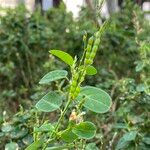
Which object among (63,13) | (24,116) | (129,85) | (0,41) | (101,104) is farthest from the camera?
(63,13)

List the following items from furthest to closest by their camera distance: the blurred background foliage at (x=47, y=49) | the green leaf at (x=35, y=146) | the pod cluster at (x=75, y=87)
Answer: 1. the blurred background foliage at (x=47, y=49)
2. the green leaf at (x=35, y=146)
3. the pod cluster at (x=75, y=87)

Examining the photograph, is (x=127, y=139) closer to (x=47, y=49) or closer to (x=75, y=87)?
(x=75, y=87)

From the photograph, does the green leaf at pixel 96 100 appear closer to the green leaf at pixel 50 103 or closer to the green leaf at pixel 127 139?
the green leaf at pixel 50 103

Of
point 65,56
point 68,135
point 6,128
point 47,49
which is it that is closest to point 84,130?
point 68,135

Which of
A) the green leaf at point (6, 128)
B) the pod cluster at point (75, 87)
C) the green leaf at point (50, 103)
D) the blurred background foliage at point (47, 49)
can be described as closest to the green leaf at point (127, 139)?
the green leaf at point (6, 128)

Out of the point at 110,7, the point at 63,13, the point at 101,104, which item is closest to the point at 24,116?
the point at 101,104

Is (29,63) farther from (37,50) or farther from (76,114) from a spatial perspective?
(76,114)
